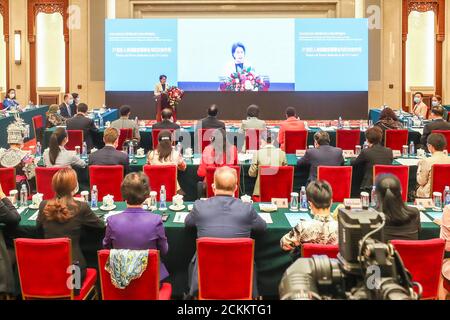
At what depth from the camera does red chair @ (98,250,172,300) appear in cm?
346

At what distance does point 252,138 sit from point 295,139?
0.67m

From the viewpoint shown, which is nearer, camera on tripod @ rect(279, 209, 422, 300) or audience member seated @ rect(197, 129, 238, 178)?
camera on tripod @ rect(279, 209, 422, 300)

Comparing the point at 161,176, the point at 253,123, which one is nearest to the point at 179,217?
the point at 161,176

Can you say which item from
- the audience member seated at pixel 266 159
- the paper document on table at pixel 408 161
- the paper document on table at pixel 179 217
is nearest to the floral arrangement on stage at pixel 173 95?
the paper document on table at pixel 408 161

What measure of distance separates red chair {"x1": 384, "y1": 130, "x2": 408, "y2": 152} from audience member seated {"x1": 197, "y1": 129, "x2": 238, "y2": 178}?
116 inches

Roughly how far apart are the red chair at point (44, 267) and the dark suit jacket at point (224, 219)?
2.54 feet

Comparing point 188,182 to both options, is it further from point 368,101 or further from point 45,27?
point 45,27

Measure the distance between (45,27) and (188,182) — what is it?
11.8 metres

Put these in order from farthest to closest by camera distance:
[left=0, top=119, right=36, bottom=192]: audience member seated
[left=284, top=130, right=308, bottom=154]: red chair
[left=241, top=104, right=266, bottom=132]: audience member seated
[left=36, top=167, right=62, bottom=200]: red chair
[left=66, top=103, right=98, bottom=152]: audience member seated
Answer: [left=66, top=103, right=98, bottom=152]: audience member seated, [left=241, top=104, right=266, bottom=132]: audience member seated, [left=284, top=130, right=308, bottom=154]: red chair, [left=0, top=119, right=36, bottom=192]: audience member seated, [left=36, top=167, right=62, bottom=200]: red chair

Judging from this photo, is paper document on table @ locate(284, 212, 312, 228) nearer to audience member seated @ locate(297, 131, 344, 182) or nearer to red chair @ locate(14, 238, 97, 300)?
red chair @ locate(14, 238, 97, 300)

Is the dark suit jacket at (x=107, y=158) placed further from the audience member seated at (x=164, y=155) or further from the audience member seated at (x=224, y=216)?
the audience member seated at (x=224, y=216)

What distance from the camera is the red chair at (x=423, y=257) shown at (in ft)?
11.6

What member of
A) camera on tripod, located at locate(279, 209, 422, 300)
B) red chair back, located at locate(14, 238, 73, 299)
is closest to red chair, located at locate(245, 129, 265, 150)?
red chair back, located at locate(14, 238, 73, 299)

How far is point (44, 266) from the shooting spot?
12.0 feet
